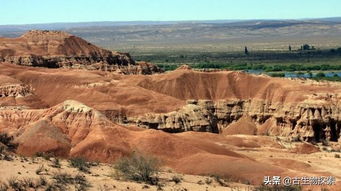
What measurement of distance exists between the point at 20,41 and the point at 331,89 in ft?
209

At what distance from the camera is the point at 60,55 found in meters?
118

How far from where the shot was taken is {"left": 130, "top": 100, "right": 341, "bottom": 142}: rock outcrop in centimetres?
7600

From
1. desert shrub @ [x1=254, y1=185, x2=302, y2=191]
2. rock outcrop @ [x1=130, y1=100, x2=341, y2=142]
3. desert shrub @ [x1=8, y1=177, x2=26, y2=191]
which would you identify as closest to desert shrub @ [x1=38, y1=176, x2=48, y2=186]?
desert shrub @ [x1=8, y1=177, x2=26, y2=191]

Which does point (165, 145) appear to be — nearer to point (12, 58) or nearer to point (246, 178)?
point (246, 178)

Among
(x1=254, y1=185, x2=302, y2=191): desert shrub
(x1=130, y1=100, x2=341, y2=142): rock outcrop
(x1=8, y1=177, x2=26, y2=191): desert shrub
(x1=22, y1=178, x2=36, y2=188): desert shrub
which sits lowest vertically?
(x1=130, y1=100, x2=341, y2=142): rock outcrop

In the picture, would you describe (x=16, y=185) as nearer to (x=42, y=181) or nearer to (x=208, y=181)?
(x=42, y=181)

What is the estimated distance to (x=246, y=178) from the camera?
148ft

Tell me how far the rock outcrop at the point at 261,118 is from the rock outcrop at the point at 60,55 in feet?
99.0

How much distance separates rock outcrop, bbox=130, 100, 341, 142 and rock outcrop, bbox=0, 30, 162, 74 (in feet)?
99.0

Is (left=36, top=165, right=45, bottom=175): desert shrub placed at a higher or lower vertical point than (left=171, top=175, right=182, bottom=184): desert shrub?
higher

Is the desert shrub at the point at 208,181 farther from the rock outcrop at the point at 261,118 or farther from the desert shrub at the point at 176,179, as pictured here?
the rock outcrop at the point at 261,118

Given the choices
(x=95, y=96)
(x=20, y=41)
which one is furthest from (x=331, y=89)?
(x=20, y=41)

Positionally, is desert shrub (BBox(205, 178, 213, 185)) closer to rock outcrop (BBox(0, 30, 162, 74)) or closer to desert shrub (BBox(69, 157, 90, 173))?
desert shrub (BBox(69, 157, 90, 173))

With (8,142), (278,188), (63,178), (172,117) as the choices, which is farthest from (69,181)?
(172,117)
